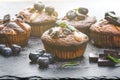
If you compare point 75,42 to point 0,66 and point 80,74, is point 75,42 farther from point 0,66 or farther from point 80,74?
point 0,66

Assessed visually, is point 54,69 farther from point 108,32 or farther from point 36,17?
point 36,17

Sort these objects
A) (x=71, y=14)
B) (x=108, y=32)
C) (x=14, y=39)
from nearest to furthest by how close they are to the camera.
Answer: (x=108, y=32)
(x=14, y=39)
(x=71, y=14)

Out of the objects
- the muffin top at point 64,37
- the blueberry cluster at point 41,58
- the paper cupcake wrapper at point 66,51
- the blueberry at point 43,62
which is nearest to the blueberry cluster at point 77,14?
the muffin top at point 64,37

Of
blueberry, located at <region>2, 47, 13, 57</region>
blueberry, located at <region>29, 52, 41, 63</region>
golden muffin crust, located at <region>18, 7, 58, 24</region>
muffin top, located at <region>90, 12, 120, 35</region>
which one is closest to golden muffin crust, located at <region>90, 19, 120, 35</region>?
muffin top, located at <region>90, 12, 120, 35</region>

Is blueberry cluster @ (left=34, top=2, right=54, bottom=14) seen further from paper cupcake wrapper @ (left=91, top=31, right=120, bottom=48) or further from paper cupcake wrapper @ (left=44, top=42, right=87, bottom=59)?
paper cupcake wrapper @ (left=44, top=42, right=87, bottom=59)

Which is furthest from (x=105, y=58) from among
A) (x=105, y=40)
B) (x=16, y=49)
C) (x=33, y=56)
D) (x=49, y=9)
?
(x=49, y=9)

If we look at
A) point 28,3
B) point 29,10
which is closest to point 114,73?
point 29,10

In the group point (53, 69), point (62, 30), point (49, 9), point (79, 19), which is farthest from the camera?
point (49, 9)
